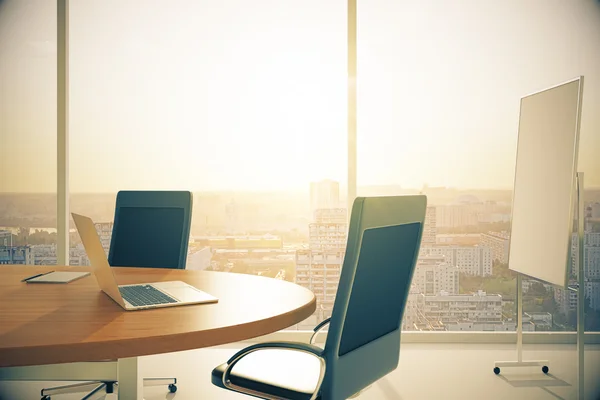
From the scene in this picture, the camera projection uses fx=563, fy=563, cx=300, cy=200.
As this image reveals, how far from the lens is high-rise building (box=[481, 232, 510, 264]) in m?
4.71

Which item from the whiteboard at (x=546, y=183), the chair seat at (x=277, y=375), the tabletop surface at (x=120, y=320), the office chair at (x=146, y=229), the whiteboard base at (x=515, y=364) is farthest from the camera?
the whiteboard base at (x=515, y=364)

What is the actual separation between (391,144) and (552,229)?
5.16 ft

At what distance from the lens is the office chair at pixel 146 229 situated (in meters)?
3.14

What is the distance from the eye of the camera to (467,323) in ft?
15.5

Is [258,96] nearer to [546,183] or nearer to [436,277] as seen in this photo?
[436,277]

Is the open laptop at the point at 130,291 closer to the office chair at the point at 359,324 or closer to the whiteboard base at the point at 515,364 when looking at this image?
the office chair at the point at 359,324

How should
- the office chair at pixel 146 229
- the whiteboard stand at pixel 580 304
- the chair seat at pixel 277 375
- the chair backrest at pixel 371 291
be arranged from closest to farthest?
the chair backrest at pixel 371 291 → the chair seat at pixel 277 375 → the office chair at pixel 146 229 → the whiteboard stand at pixel 580 304

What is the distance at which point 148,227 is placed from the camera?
3193 mm

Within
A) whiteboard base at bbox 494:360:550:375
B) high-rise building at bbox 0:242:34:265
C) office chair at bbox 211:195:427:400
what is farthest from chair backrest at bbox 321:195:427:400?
high-rise building at bbox 0:242:34:265

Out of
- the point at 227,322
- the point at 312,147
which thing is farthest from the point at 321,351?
the point at 312,147

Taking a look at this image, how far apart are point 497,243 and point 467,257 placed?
0.91ft

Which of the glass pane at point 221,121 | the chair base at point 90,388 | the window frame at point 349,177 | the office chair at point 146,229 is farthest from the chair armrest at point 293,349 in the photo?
the glass pane at point 221,121

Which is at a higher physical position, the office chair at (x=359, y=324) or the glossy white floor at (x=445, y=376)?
the office chair at (x=359, y=324)

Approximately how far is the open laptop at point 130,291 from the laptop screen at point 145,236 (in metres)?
1.10
